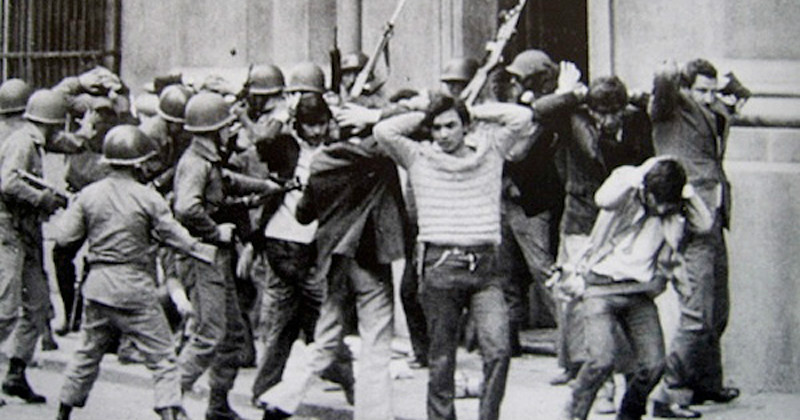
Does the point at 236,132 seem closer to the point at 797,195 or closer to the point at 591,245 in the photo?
the point at 591,245

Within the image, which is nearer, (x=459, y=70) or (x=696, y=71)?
(x=696, y=71)

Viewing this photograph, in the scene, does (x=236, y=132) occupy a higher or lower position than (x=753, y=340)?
higher

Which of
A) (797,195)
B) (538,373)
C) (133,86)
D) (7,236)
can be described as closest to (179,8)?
(133,86)

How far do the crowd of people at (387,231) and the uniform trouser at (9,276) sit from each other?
0.01m

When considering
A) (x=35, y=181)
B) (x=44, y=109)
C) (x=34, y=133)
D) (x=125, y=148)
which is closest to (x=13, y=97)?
(x=44, y=109)

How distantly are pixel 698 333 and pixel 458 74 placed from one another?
3231 mm

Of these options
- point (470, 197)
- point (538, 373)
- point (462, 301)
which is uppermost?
point (470, 197)

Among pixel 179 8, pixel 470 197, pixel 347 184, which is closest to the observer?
pixel 470 197

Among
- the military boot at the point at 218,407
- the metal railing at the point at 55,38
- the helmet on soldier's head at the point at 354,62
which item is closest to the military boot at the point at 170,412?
the military boot at the point at 218,407

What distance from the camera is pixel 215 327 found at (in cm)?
979

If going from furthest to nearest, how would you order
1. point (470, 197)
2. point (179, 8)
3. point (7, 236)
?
point (179, 8)
point (7, 236)
point (470, 197)

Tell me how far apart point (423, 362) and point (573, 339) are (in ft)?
5.68

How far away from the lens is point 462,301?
8.79m

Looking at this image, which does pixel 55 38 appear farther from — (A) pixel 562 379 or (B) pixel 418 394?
(A) pixel 562 379
